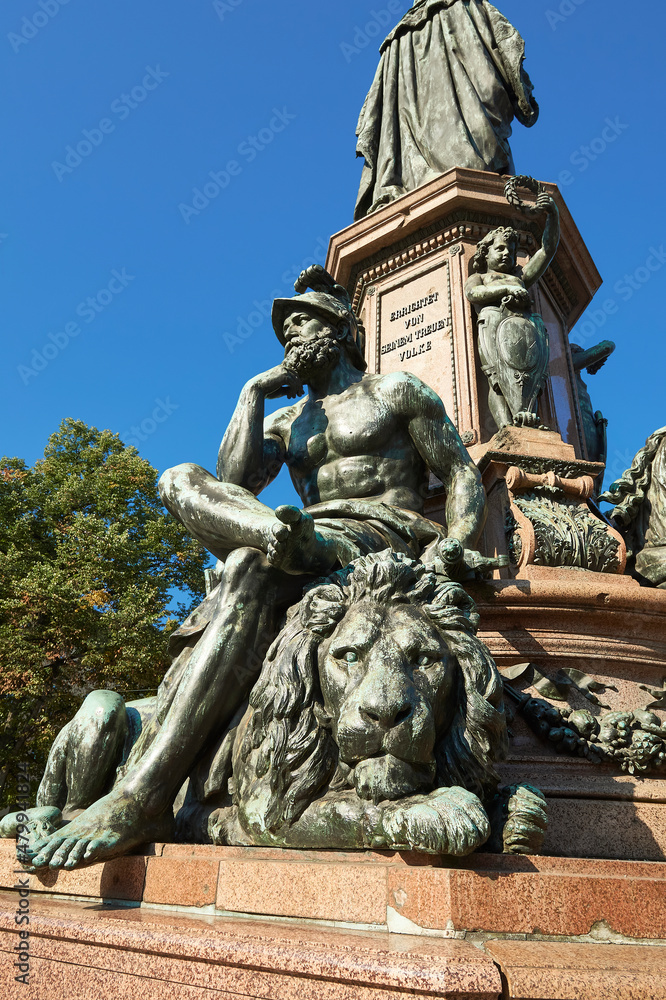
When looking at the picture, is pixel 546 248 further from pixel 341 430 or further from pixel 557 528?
pixel 341 430

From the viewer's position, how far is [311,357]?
13.4 feet

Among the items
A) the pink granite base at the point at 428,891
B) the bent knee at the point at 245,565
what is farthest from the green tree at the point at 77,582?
the pink granite base at the point at 428,891

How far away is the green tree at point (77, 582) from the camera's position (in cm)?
1490

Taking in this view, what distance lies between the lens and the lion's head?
2324 mm

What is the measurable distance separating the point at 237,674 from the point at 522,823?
1233 mm

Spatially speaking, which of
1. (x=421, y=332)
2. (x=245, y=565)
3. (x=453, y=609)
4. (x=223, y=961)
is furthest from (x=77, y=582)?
(x=223, y=961)

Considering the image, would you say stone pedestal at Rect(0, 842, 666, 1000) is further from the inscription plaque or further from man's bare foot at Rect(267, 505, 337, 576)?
the inscription plaque

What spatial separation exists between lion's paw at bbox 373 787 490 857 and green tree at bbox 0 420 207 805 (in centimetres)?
1279

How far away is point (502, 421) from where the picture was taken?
569 centimetres

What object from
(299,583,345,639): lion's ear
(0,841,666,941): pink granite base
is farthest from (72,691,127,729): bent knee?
(299,583,345,639): lion's ear

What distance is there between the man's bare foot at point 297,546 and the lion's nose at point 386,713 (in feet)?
2.97

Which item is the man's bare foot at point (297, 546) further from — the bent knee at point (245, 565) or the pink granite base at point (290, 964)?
the pink granite base at point (290, 964)

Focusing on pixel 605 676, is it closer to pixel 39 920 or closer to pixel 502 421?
pixel 502 421

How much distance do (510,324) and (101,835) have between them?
4.58 meters
